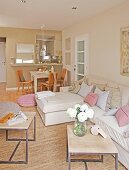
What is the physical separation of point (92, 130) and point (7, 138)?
1.61 meters

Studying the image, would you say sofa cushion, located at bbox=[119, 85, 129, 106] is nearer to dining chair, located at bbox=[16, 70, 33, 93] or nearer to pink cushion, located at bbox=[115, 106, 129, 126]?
pink cushion, located at bbox=[115, 106, 129, 126]

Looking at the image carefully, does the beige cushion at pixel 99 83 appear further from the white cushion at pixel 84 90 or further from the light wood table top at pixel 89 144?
the light wood table top at pixel 89 144

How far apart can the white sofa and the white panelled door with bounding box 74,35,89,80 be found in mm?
1217

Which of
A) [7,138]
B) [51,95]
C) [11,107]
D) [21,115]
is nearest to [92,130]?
[21,115]

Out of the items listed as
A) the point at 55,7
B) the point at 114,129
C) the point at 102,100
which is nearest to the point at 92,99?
the point at 102,100

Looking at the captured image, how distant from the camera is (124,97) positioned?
3604 mm

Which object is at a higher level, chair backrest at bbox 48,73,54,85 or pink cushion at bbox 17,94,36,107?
chair backrest at bbox 48,73,54,85

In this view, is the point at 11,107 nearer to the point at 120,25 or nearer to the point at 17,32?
the point at 120,25

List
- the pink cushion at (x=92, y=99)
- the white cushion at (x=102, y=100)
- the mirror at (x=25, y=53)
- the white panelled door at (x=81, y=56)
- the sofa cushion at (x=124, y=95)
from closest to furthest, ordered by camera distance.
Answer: the sofa cushion at (x=124, y=95), the white cushion at (x=102, y=100), the pink cushion at (x=92, y=99), the white panelled door at (x=81, y=56), the mirror at (x=25, y=53)

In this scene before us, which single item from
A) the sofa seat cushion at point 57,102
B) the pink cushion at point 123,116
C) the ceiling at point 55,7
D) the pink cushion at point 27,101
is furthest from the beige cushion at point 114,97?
the pink cushion at point 27,101

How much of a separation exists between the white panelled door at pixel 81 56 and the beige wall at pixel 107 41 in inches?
10.8

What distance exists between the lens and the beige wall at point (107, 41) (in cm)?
436

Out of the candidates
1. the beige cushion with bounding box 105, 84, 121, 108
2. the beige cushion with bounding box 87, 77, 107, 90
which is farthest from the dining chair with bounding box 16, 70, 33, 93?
the beige cushion with bounding box 105, 84, 121, 108

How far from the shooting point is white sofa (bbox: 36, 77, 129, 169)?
8.61ft
